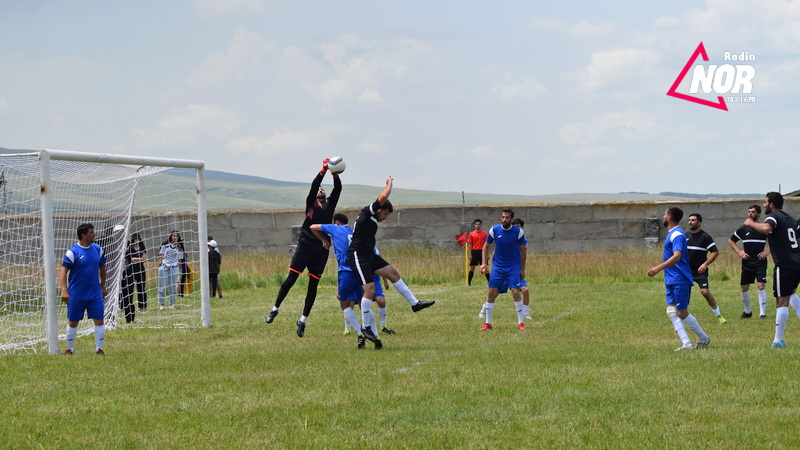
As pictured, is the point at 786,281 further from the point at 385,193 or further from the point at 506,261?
the point at 385,193

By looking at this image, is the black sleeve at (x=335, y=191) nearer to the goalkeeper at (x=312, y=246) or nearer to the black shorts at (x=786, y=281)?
the goalkeeper at (x=312, y=246)

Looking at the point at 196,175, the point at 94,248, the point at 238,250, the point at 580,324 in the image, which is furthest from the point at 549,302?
the point at 238,250

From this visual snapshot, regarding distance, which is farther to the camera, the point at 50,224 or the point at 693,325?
the point at 50,224

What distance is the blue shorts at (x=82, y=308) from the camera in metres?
13.0

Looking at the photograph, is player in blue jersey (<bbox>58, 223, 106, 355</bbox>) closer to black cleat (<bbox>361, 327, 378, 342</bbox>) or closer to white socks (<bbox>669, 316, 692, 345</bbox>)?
black cleat (<bbox>361, 327, 378, 342</bbox>)

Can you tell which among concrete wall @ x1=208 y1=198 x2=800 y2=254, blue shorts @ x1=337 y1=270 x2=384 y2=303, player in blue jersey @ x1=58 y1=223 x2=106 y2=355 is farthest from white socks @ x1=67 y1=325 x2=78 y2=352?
concrete wall @ x1=208 y1=198 x2=800 y2=254

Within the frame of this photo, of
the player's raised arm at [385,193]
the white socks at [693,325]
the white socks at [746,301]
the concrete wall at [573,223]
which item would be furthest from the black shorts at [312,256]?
the concrete wall at [573,223]

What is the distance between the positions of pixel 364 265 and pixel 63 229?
26.7 ft

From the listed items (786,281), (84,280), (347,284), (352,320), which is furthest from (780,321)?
(84,280)

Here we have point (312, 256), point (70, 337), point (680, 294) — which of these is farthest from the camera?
point (312, 256)

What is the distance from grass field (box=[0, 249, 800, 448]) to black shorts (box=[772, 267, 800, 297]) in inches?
29.9

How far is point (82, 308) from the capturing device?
13062 millimetres

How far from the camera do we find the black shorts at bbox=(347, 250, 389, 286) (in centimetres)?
1293

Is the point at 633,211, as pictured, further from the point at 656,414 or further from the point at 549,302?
the point at 656,414
